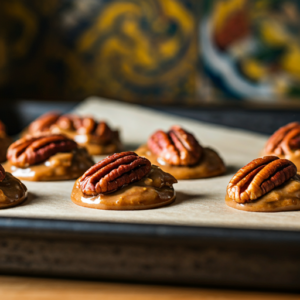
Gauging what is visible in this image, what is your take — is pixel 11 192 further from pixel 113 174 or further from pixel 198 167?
pixel 198 167

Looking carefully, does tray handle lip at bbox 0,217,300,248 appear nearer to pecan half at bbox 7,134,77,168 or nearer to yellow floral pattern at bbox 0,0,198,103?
pecan half at bbox 7,134,77,168

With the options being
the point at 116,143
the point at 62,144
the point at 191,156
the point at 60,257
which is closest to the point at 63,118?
the point at 116,143

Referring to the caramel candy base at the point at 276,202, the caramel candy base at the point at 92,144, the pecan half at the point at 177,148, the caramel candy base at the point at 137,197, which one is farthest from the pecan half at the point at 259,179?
the caramel candy base at the point at 92,144

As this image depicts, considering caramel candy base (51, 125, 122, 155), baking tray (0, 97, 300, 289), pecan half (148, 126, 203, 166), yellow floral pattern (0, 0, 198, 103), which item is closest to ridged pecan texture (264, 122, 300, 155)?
pecan half (148, 126, 203, 166)

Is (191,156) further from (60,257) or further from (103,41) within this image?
(103,41)

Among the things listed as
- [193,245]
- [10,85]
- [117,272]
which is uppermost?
[193,245]

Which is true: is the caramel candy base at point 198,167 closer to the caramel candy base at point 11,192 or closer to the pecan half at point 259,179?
the pecan half at point 259,179

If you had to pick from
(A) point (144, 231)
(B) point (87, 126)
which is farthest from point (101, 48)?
(A) point (144, 231)
